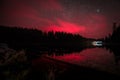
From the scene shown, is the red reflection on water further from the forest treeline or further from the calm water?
the forest treeline

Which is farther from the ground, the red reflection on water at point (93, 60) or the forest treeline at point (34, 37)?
the forest treeline at point (34, 37)

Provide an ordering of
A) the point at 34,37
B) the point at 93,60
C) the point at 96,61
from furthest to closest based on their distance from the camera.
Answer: the point at 34,37 < the point at 93,60 < the point at 96,61

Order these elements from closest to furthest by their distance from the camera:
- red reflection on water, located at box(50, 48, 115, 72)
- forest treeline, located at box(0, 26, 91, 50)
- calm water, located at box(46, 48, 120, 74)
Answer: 1. calm water, located at box(46, 48, 120, 74)
2. red reflection on water, located at box(50, 48, 115, 72)
3. forest treeline, located at box(0, 26, 91, 50)

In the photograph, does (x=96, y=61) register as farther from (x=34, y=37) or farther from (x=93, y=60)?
(x=34, y=37)

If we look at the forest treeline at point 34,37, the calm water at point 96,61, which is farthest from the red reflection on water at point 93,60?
the forest treeline at point 34,37

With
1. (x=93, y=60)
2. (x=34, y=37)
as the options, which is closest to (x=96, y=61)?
(x=93, y=60)

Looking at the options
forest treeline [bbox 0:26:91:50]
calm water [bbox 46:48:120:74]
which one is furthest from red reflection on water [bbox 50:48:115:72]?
forest treeline [bbox 0:26:91:50]

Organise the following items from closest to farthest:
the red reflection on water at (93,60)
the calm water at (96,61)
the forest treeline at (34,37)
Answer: the calm water at (96,61), the red reflection on water at (93,60), the forest treeline at (34,37)

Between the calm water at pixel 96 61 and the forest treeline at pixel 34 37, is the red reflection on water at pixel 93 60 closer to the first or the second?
the calm water at pixel 96 61

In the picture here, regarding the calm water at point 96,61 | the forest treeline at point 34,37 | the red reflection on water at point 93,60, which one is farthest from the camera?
the forest treeline at point 34,37

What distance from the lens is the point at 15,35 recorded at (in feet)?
390

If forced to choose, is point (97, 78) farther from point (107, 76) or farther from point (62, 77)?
point (62, 77)

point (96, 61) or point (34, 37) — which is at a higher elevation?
point (34, 37)

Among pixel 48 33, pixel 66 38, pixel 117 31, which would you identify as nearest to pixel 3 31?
pixel 48 33
